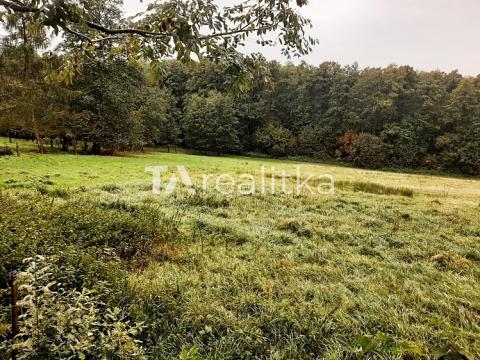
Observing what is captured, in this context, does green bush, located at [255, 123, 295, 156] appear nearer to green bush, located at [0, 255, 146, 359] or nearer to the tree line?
the tree line

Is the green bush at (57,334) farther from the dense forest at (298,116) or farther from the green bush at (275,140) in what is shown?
the green bush at (275,140)

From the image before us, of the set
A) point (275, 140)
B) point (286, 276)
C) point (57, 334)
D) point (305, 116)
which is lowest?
point (286, 276)

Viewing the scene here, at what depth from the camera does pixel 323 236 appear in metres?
7.85

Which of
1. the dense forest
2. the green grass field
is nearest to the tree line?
the dense forest

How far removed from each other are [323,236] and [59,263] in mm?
5888

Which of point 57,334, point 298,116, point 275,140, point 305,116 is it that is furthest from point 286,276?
point 298,116

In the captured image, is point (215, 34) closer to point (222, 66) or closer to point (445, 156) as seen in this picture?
point (222, 66)

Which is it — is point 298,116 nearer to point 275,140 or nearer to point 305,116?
point 305,116

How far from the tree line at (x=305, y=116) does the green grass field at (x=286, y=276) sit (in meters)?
21.9

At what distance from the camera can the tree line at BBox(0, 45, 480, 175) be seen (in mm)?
30184

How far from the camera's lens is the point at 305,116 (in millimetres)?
58969

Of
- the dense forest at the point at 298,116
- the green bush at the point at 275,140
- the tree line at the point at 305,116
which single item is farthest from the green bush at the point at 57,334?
the green bush at the point at 275,140

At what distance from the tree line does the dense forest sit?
0.15m

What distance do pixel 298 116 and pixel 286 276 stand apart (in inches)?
2261
